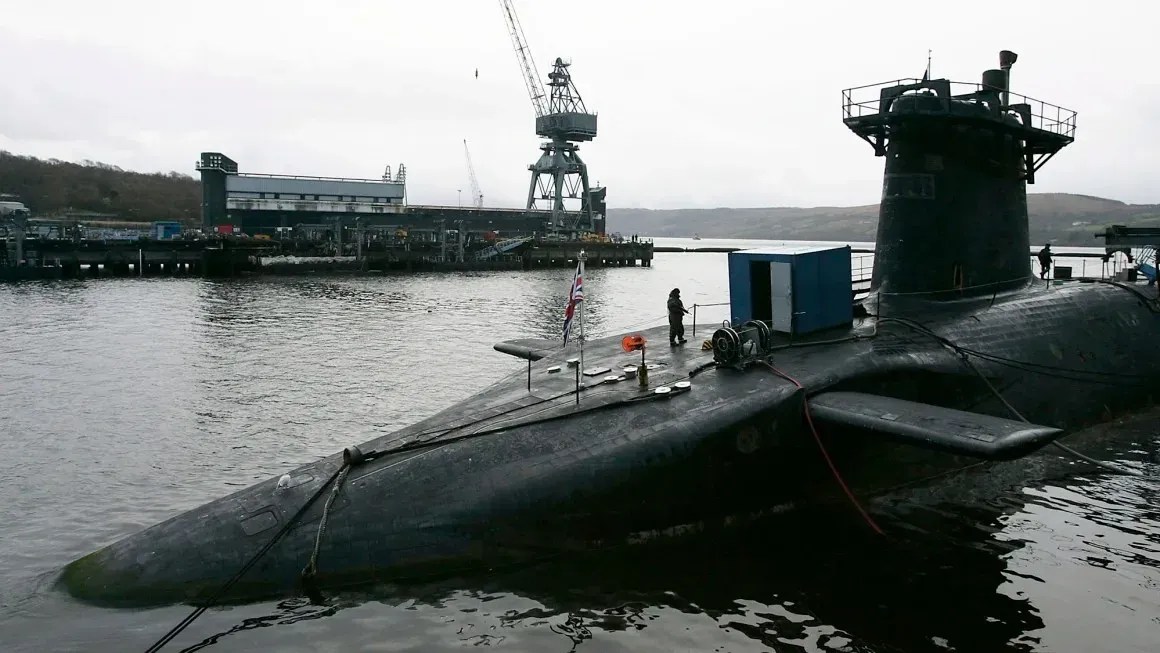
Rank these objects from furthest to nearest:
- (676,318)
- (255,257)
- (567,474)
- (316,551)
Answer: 1. (255,257)
2. (676,318)
3. (567,474)
4. (316,551)

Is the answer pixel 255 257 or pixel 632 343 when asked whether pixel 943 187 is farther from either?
pixel 255 257

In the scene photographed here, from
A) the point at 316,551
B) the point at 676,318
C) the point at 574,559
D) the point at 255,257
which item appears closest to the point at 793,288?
the point at 676,318

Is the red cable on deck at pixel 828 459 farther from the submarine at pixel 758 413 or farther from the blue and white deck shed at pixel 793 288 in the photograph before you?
the blue and white deck shed at pixel 793 288

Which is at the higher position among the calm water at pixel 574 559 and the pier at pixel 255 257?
the pier at pixel 255 257

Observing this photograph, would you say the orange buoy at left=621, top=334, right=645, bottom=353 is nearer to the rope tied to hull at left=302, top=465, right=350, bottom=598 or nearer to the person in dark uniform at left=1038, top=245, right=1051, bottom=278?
the rope tied to hull at left=302, top=465, right=350, bottom=598

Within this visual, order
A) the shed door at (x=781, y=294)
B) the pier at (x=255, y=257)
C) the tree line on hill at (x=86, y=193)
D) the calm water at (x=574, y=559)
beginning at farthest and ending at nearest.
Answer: the tree line on hill at (x=86, y=193), the pier at (x=255, y=257), the shed door at (x=781, y=294), the calm water at (x=574, y=559)

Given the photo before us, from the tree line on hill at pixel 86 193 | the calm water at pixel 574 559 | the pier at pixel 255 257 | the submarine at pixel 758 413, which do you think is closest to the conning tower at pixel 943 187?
the submarine at pixel 758 413

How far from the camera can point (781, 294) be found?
17.2 meters

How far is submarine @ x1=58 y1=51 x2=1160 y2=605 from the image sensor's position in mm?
10930

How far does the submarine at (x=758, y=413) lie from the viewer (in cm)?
1093

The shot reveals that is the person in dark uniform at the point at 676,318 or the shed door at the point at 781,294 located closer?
the shed door at the point at 781,294

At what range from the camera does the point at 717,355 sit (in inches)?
594

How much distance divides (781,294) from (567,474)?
7.64 meters

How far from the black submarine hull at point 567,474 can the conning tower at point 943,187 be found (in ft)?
12.5
